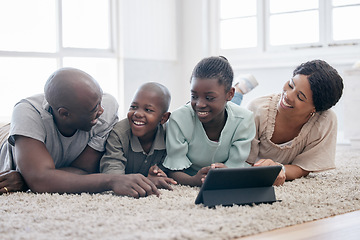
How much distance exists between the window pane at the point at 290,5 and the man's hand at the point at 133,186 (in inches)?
135

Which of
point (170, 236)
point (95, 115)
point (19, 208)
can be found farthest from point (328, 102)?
point (19, 208)

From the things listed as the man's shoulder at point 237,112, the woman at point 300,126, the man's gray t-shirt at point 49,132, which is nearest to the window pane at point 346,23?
the woman at point 300,126

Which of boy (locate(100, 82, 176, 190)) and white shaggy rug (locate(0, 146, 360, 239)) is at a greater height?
boy (locate(100, 82, 176, 190))

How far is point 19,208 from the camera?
134 cm

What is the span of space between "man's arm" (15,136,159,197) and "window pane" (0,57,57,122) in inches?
98.7

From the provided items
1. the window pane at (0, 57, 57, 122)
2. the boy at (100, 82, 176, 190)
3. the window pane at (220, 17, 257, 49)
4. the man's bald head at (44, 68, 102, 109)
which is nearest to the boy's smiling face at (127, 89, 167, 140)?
the boy at (100, 82, 176, 190)

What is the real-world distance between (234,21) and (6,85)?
241 cm

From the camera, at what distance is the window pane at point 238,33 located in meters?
4.82

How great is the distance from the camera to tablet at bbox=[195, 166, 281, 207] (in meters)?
1.34

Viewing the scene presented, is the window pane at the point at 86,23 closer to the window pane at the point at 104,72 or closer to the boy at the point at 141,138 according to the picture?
the window pane at the point at 104,72

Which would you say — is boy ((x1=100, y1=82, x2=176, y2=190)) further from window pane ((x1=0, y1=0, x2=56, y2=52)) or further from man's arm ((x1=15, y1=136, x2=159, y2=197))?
window pane ((x1=0, y1=0, x2=56, y2=52))

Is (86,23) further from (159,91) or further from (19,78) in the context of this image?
(159,91)

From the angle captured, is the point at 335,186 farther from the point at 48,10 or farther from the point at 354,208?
the point at 48,10

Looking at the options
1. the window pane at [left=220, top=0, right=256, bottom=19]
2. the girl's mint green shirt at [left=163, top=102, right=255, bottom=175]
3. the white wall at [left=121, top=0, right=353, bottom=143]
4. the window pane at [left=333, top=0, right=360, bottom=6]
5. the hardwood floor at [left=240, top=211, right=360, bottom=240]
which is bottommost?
the hardwood floor at [left=240, top=211, right=360, bottom=240]
